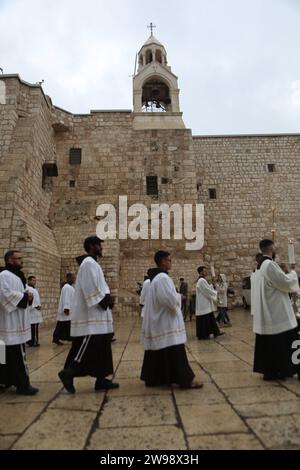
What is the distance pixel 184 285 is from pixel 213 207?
21.6 ft

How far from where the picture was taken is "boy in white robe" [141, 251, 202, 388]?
11.8 ft

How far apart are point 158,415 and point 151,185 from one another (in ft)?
42.6

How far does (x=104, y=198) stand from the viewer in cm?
1457

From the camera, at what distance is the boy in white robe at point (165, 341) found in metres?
3.61

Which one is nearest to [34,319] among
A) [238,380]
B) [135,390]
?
[135,390]

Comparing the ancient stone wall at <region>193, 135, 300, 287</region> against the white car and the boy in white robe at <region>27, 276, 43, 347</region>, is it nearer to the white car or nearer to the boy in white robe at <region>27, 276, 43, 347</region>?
the white car

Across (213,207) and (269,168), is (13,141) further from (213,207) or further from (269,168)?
(269,168)

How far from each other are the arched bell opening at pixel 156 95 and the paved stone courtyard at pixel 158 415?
57.8 feet

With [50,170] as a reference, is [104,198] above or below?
below

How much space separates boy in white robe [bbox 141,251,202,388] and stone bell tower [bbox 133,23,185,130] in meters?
14.6
